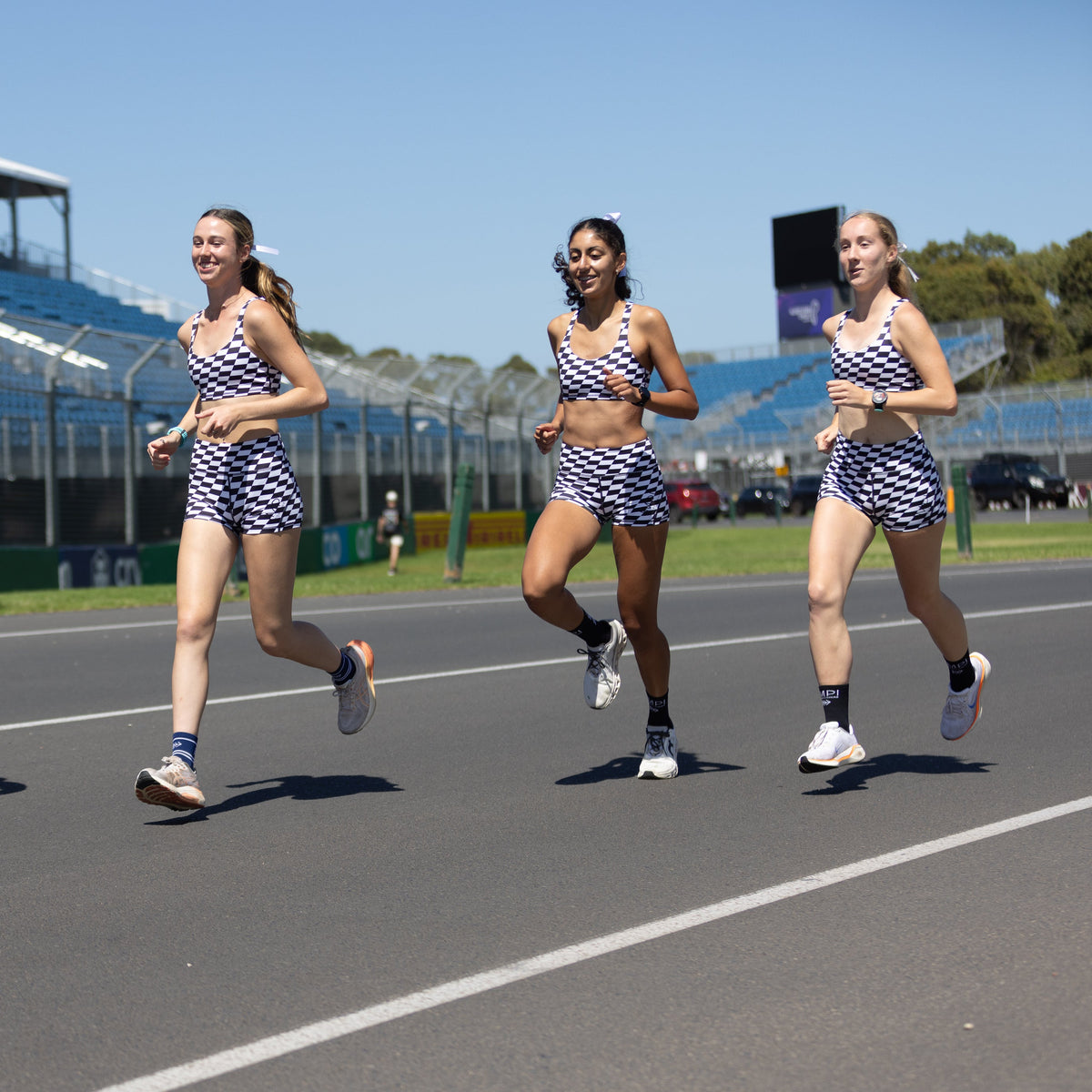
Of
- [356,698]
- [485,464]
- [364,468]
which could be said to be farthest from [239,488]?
[485,464]

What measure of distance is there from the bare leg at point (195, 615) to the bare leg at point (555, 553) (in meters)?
1.15

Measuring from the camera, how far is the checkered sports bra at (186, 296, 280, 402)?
594 centimetres

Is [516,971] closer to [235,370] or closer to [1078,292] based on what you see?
[235,370]

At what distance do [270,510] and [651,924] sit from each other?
2.39 metres

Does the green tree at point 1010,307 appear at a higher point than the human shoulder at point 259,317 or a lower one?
higher

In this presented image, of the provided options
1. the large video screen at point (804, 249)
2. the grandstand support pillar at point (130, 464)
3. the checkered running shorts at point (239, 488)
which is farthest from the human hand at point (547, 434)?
the large video screen at point (804, 249)

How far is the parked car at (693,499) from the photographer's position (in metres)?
49.5

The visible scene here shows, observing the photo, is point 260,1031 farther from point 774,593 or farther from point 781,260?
point 781,260

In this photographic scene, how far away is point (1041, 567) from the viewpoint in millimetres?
19859

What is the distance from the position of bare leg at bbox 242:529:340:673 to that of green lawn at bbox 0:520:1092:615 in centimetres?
1009

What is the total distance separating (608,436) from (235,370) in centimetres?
145

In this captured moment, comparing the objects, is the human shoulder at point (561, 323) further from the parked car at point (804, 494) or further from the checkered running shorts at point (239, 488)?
the parked car at point (804, 494)

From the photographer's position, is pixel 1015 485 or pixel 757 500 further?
pixel 757 500

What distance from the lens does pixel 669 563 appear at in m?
23.8
